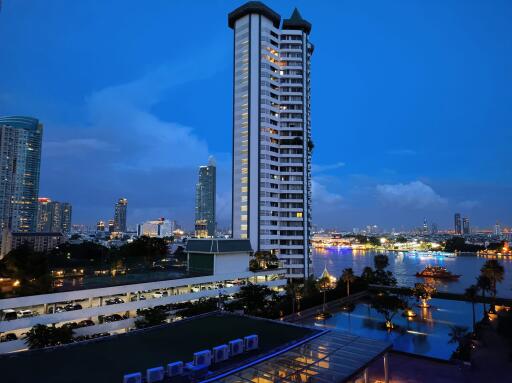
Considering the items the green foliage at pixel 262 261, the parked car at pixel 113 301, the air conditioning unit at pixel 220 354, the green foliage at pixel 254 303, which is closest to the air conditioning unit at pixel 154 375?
the air conditioning unit at pixel 220 354

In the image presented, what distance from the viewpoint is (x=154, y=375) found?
13.9 meters

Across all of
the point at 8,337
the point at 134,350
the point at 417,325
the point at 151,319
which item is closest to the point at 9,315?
the point at 8,337

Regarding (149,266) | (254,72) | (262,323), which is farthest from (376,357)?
(254,72)

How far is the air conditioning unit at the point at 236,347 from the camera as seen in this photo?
1681 centimetres

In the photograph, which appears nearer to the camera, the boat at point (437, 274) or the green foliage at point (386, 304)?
the green foliage at point (386, 304)

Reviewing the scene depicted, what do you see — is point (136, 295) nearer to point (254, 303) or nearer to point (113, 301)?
point (113, 301)

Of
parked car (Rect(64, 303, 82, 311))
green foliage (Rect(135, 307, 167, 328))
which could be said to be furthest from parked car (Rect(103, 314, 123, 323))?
green foliage (Rect(135, 307, 167, 328))

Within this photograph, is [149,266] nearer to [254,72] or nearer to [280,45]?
[254,72]

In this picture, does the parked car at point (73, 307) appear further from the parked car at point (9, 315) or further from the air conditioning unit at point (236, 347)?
the air conditioning unit at point (236, 347)

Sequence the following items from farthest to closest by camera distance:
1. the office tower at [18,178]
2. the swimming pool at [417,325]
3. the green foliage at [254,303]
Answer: the office tower at [18,178]
the green foliage at [254,303]
the swimming pool at [417,325]

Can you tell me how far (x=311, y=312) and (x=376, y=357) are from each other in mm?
24425

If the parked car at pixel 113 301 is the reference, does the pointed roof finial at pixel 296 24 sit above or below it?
above

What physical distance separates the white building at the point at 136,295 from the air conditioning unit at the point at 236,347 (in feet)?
65.4

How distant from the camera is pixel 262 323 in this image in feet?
72.9
